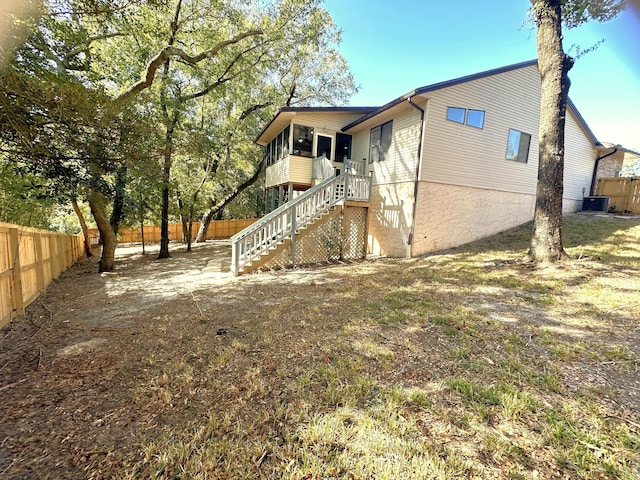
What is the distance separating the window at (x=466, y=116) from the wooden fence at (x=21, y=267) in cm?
1147

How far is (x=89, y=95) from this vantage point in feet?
14.1

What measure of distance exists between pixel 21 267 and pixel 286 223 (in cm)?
583

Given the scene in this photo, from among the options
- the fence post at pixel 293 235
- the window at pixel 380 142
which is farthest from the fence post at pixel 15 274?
the window at pixel 380 142

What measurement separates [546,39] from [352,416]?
9.63 m

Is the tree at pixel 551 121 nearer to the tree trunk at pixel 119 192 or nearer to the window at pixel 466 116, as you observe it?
the window at pixel 466 116

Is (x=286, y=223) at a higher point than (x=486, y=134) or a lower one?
lower

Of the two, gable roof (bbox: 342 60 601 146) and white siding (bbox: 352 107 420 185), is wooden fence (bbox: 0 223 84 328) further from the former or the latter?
gable roof (bbox: 342 60 601 146)

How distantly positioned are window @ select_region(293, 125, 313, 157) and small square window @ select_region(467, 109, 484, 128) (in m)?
6.43

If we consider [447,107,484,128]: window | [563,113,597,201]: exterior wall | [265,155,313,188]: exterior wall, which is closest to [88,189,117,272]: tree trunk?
[265,155,313,188]: exterior wall

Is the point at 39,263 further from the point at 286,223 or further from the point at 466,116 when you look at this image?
the point at 466,116

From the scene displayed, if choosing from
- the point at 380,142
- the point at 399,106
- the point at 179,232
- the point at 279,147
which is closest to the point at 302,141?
the point at 279,147

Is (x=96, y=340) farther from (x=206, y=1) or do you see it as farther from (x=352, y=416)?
(x=206, y=1)

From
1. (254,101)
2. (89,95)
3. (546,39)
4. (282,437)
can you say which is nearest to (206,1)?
(254,101)

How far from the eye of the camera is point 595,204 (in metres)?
13.2
